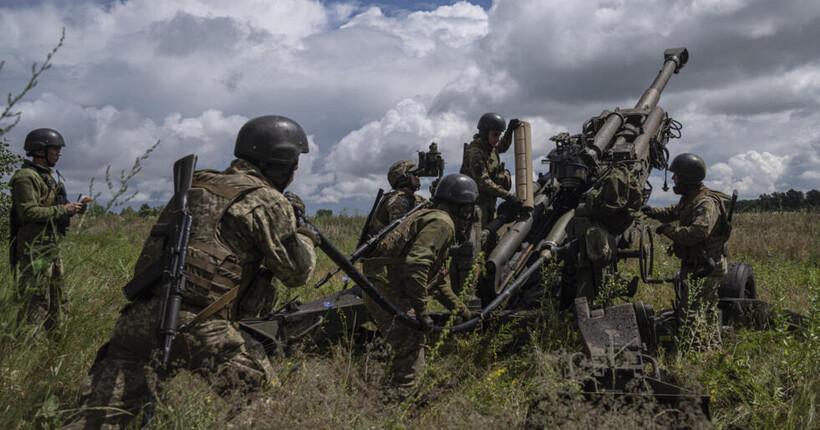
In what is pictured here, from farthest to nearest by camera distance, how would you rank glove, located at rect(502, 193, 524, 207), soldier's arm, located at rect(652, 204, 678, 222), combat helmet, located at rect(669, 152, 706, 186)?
glove, located at rect(502, 193, 524, 207) < soldier's arm, located at rect(652, 204, 678, 222) < combat helmet, located at rect(669, 152, 706, 186)

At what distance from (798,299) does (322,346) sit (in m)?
6.25

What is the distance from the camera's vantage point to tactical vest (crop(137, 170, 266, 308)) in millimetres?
2824

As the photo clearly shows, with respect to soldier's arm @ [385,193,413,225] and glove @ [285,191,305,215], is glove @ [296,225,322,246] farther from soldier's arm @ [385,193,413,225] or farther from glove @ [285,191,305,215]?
soldier's arm @ [385,193,413,225]

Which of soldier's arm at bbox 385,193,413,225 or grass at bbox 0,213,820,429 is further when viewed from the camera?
soldier's arm at bbox 385,193,413,225

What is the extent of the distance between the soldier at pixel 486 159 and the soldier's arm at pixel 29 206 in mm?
4707

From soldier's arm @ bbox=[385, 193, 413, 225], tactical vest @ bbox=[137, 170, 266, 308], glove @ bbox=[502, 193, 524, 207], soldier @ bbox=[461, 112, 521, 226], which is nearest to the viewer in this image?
tactical vest @ bbox=[137, 170, 266, 308]

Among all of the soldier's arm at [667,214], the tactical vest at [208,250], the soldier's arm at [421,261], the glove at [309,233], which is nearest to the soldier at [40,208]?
the tactical vest at [208,250]

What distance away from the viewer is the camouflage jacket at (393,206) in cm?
698

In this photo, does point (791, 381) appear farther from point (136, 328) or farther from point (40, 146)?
point (40, 146)

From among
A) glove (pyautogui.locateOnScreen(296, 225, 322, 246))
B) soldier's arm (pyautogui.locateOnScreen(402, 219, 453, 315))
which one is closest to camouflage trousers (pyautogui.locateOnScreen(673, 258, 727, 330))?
soldier's arm (pyautogui.locateOnScreen(402, 219, 453, 315))

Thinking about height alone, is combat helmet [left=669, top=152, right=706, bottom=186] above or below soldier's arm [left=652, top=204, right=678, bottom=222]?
above

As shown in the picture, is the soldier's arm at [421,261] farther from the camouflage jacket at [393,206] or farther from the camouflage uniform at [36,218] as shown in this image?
the camouflage uniform at [36,218]

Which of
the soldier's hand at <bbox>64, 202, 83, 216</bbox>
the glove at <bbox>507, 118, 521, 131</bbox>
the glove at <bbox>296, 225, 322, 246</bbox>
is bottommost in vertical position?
the glove at <bbox>296, 225, 322, 246</bbox>

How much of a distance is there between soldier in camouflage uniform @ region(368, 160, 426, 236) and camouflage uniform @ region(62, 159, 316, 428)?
3926 mm
